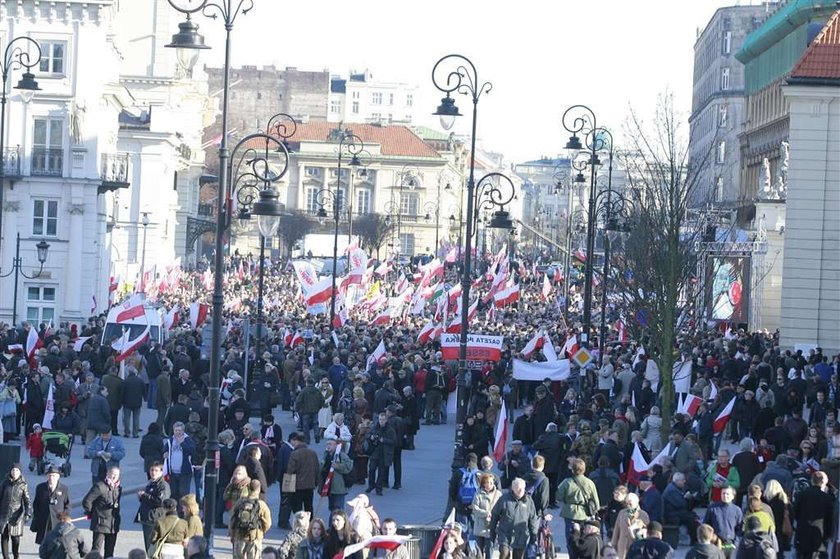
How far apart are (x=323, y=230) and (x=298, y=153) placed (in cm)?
1021

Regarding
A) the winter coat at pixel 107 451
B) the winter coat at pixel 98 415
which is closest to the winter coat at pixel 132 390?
the winter coat at pixel 98 415

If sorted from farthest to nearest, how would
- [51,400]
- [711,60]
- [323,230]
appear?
1. [323,230]
2. [711,60]
3. [51,400]

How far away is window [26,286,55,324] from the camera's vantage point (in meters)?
59.1

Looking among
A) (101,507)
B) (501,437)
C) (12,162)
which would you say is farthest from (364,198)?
(101,507)

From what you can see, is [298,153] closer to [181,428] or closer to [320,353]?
[320,353]

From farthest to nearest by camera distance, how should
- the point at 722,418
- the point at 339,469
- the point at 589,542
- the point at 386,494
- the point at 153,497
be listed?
the point at 722,418 → the point at 386,494 → the point at 339,469 → the point at 153,497 → the point at 589,542

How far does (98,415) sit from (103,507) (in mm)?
8737

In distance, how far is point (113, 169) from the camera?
211ft

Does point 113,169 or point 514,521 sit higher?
point 113,169

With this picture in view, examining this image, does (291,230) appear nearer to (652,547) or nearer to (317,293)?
(317,293)

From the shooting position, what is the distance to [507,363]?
3938 centimetres

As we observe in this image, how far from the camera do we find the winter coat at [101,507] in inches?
765

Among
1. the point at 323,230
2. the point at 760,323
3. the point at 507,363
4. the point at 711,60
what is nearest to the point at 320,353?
the point at 507,363

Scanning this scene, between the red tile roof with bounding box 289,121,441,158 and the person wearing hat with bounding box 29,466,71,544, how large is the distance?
133 meters
